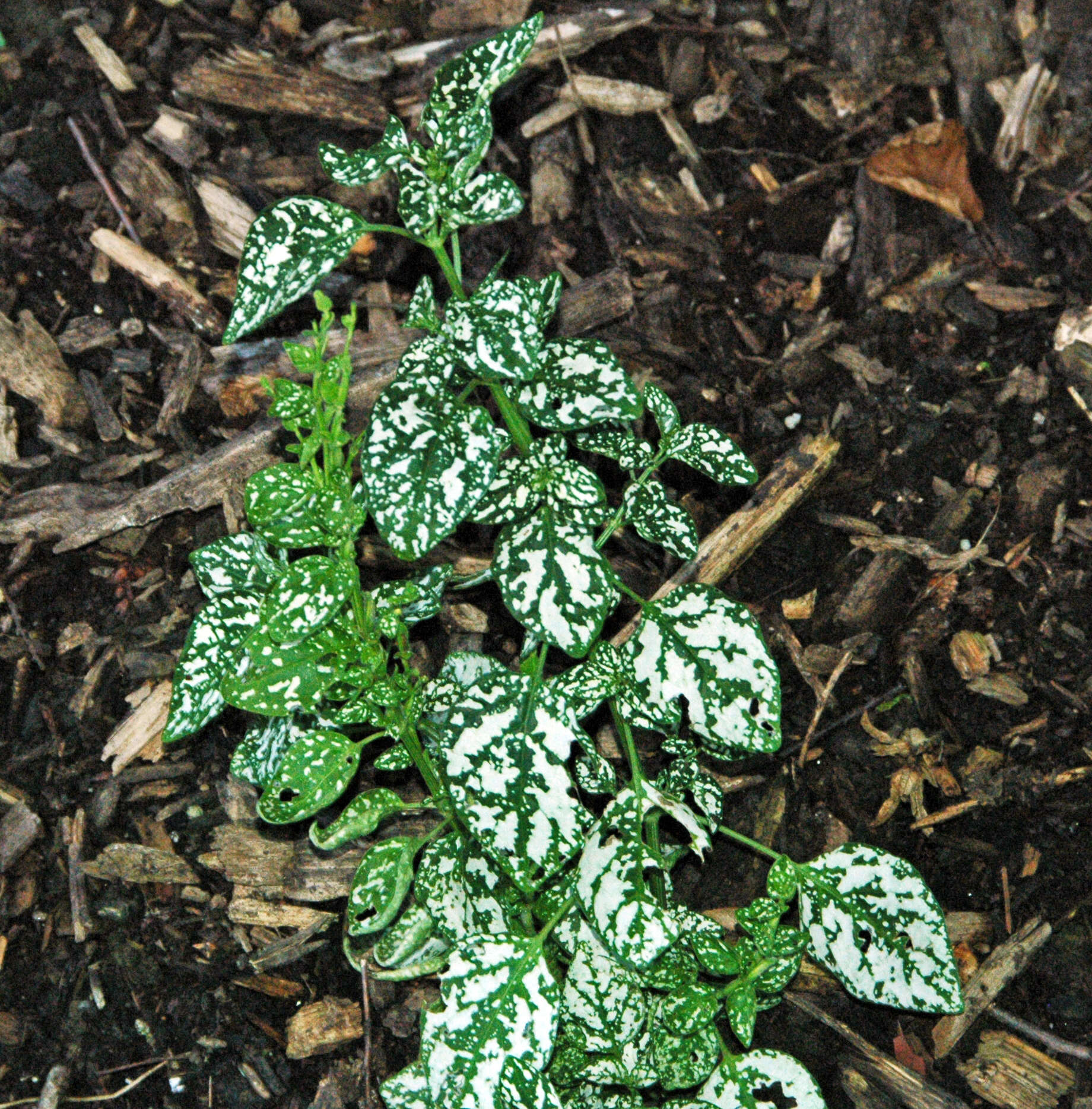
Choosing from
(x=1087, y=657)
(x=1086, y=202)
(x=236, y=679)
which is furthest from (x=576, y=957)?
(x=1086, y=202)

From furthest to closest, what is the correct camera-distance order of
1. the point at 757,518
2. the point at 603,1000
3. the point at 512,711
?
the point at 757,518
the point at 512,711
the point at 603,1000

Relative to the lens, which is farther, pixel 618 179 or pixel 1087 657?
pixel 618 179

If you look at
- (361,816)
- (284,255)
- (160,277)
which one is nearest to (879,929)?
(361,816)

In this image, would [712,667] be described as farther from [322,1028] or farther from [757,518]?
[322,1028]

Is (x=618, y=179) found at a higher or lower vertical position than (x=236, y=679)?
higher

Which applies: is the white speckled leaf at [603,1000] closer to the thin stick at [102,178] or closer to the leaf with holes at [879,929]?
the leaf with holes at [879,929]

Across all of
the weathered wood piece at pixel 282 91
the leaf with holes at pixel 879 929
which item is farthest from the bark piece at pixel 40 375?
the leaf with holes at pixel 879 929

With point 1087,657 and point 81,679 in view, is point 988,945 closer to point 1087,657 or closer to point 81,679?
point 1087,657
